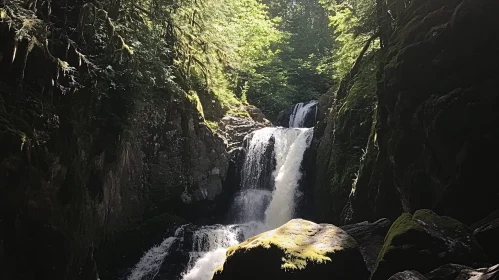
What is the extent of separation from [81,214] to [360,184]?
6.51 meters

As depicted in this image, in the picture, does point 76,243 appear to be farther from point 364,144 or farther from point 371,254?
point 364,144

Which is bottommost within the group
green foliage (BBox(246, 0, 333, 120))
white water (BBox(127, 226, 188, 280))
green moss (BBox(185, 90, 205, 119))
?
white water (BBox(127, 226, 188, 280))

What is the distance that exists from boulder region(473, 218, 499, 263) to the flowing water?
734 cm

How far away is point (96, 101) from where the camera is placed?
9078mm

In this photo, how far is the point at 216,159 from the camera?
1631 cm

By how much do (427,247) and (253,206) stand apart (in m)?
10.7

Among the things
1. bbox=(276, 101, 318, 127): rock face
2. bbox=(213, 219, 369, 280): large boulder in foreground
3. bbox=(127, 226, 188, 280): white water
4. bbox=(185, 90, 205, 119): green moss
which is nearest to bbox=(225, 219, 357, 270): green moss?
bbox=(213, 219, 369, 280): large boulder in foreground

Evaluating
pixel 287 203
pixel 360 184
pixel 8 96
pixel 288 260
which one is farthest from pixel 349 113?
pixel 8 96

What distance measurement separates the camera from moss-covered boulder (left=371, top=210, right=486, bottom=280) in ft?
17.5

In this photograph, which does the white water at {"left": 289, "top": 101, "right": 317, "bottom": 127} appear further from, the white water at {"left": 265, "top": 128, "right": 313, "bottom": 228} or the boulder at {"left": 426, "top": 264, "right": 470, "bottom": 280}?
the boulder at {"left": 426, "top": 264, "right": 470, "bottom": 280}

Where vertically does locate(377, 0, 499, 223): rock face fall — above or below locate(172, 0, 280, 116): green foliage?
below

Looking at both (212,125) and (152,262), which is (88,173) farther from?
(212,125)

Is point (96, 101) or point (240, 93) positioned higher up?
point (240, 93)

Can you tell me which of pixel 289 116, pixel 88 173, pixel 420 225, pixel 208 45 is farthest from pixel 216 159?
pixel 420 225
